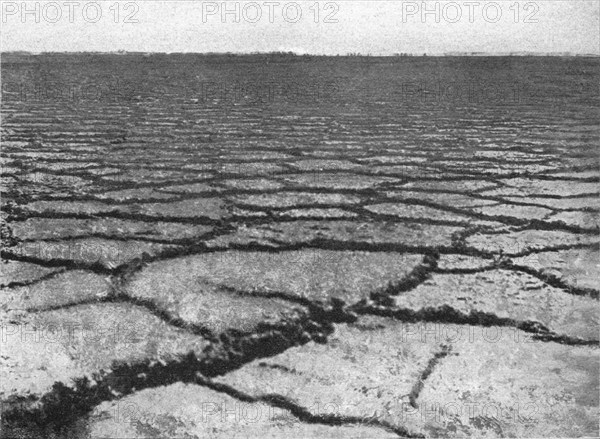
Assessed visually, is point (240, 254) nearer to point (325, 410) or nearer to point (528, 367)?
point (325, 410)

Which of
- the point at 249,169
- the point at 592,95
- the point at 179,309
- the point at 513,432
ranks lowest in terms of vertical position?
the point at 513,432

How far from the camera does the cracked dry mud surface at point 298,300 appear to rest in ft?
3.10

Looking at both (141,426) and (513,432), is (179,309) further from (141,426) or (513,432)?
(513,432)

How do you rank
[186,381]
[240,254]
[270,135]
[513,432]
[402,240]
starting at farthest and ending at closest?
1. [270,135]
2. [402,240]
3. [240,254]
4. [186,381]
5. [513,432]

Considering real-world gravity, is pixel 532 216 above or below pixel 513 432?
above

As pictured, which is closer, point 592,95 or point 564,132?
point 564,132

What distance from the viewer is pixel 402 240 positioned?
1.64 meters

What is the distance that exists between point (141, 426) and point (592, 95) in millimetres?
7199

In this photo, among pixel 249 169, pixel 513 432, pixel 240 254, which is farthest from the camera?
pixel 249 169

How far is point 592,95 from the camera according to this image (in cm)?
677

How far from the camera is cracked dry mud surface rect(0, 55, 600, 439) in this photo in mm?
944

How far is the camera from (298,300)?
1285mm

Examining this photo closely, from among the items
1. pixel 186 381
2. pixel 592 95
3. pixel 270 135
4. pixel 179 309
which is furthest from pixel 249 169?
pixel 592 95

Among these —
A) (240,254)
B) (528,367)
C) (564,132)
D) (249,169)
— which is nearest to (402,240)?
(240,254)
